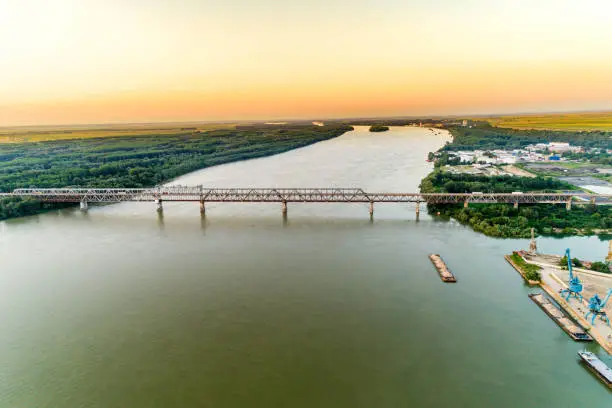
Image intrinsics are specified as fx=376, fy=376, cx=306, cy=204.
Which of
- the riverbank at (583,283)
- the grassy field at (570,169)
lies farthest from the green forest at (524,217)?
the grassy field at (570,169)

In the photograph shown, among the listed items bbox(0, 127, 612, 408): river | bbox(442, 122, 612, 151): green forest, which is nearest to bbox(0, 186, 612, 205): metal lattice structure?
bbox(0, 127, 612, 408): river

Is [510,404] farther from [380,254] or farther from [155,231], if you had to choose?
[155,231]

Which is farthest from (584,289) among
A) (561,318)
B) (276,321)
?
(276,321)

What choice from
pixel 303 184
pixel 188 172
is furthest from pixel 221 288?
pixel 188 172

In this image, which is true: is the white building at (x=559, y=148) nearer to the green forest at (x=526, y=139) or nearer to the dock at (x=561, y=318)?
the green forest at (x=526, y=139)

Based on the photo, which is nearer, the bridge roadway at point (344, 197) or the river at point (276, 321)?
the river at point (276, 321)

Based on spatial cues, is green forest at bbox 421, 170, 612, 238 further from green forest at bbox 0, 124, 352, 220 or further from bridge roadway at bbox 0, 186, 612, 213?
green forest at bbox 0, 124, 352, 220
